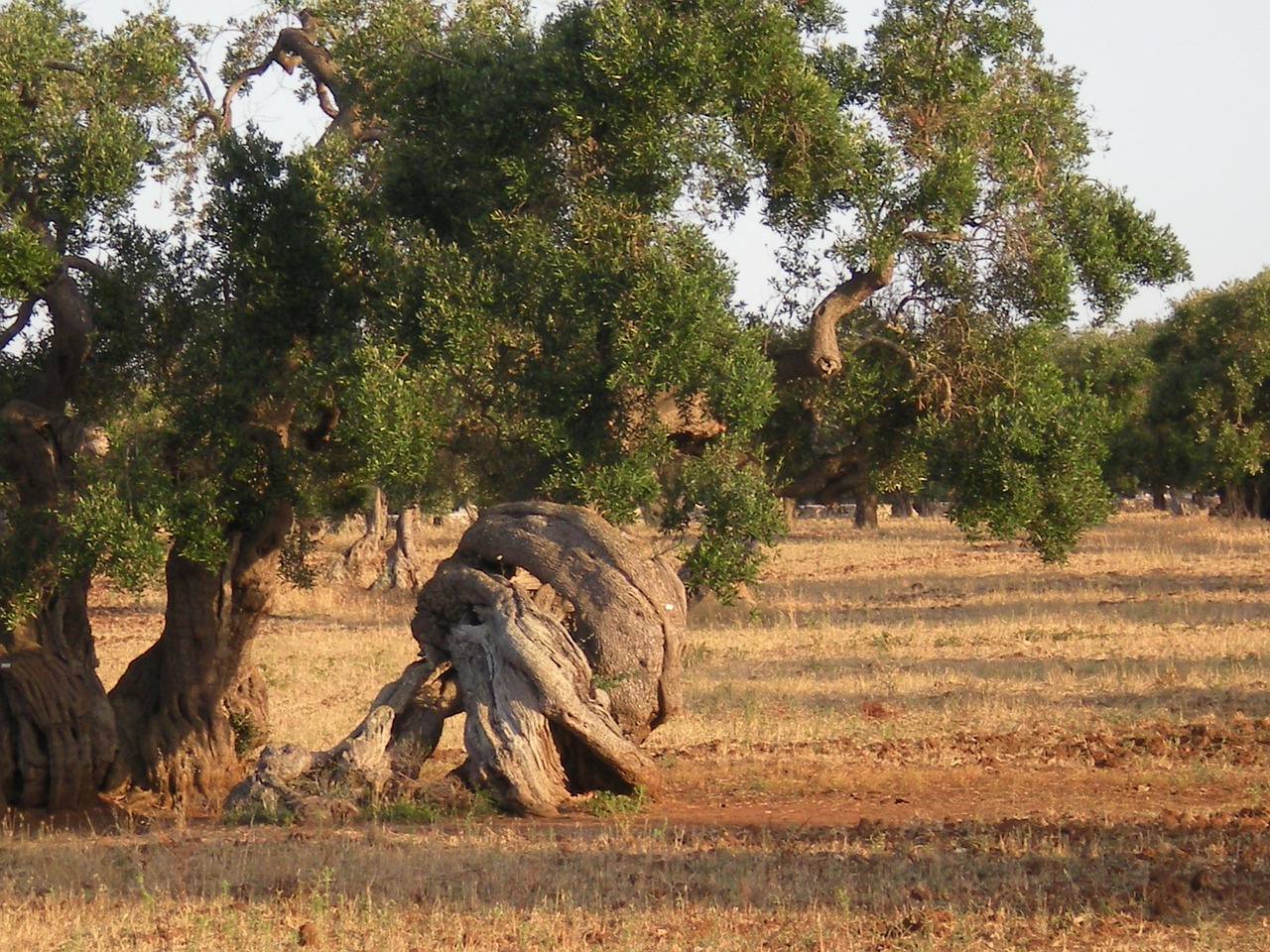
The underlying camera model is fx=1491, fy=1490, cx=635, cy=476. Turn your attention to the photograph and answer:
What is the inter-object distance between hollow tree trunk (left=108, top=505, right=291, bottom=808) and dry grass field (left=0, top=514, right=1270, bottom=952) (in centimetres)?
94

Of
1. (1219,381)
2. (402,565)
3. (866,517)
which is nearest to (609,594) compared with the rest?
(402,565)

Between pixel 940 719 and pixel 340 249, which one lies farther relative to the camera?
pixel 940 719

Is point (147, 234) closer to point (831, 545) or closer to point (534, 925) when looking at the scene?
point (534, 925)

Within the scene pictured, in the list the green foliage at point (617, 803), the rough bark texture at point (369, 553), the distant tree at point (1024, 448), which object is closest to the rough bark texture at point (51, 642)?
the green foliage at point (617, 803)

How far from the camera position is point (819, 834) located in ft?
32.1

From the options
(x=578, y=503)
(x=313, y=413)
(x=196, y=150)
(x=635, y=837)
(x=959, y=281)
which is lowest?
(x=635, y=837)

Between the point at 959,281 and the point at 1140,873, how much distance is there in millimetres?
5801

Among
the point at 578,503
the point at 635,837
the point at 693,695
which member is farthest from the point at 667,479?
the point at 693,695

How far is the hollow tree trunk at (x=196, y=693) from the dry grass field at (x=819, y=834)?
3.09 ft

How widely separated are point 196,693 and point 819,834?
7439 millimetres

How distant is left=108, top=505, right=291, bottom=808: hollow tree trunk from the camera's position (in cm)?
1441

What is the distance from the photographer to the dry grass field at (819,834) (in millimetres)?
7332

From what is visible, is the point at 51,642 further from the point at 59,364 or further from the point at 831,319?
the point at 831,319

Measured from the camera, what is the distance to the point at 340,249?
1233 centimetres
